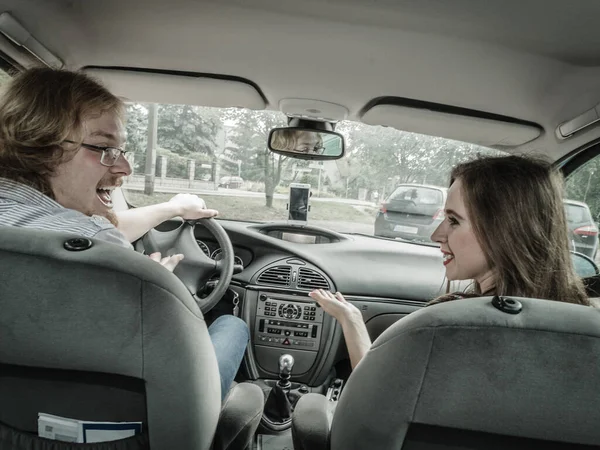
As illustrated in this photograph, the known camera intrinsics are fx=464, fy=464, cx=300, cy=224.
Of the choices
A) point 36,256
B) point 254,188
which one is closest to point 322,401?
point 36,256

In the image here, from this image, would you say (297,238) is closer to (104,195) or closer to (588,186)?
(104,195)

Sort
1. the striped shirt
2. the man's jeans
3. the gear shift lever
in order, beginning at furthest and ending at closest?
the gear shift lever < the man's jeans < the striped shirt

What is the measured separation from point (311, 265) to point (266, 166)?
2.63 ft

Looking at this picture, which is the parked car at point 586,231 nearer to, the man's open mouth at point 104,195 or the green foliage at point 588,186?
the green foliage at point 588,186

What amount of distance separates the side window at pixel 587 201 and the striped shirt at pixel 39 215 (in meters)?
2.61

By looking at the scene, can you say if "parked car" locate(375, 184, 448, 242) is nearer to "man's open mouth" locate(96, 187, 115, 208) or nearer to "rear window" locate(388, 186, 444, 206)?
"rear window" locate(388, 186, 444, 206)

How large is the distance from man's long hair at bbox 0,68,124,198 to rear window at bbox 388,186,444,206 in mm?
2256

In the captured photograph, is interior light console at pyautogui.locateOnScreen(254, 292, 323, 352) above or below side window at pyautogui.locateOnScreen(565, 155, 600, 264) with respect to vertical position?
below

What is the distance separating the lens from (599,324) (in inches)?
39.6

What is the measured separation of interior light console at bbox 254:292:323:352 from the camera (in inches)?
132

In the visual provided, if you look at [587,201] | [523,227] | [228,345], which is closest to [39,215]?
[228,345]

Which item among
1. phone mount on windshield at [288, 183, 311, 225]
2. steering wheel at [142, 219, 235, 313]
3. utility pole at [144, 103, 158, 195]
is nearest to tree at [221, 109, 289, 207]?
phone mount on windshield at [288, 183, 311, 225]

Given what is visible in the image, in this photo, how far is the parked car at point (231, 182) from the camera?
3.45m

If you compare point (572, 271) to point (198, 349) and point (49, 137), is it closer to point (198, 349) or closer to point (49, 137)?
point (198, 349)
